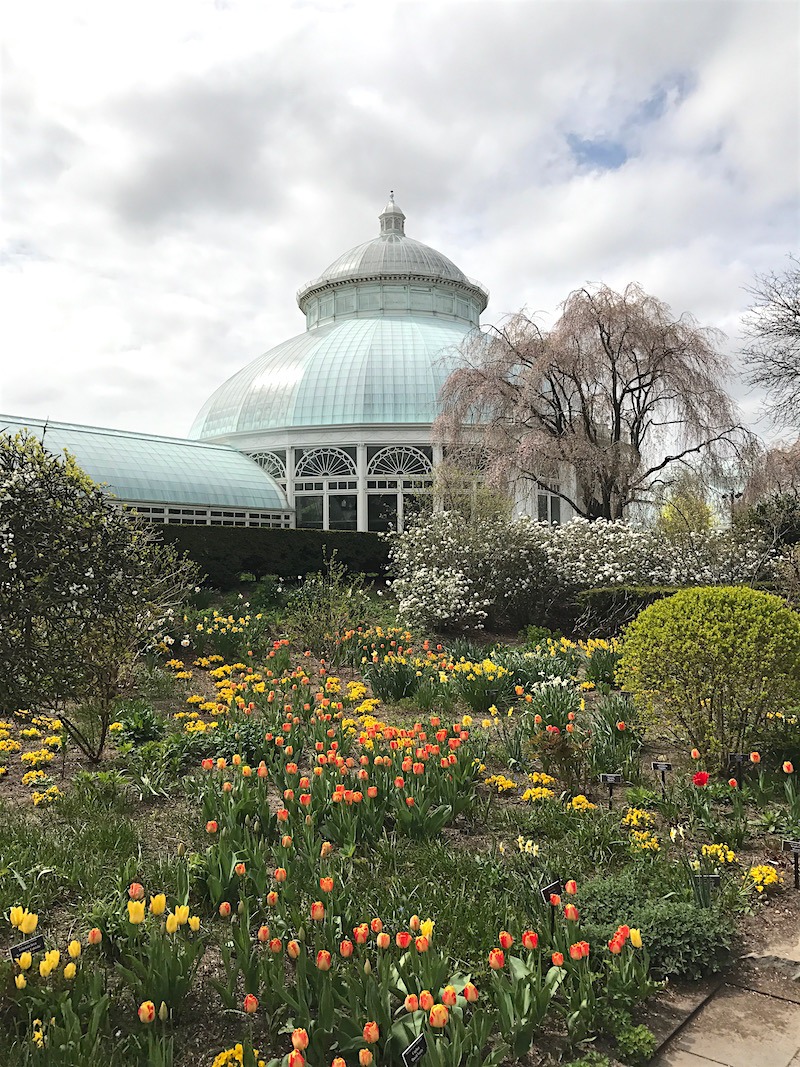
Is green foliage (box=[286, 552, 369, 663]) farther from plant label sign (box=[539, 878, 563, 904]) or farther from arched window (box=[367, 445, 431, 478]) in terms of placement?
arched window (box=[367, 445, 431, 478])

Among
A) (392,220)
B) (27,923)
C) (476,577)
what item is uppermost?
(392,220)

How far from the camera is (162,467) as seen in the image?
80.9 feet

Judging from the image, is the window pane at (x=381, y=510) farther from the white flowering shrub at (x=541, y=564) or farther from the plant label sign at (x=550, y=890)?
the plant label sign at (x=550, y=890)

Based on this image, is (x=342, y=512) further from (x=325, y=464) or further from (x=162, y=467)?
(x=162, y=467)

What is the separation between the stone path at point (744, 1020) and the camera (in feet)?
8.99

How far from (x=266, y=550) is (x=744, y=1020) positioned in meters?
14.9

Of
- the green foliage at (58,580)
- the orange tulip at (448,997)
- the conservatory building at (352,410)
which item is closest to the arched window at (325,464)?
the conservatory building at (352,410)

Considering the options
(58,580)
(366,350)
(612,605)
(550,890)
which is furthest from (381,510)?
(550,890)

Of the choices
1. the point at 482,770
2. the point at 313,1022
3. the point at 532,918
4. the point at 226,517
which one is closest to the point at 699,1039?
the point at 532,918

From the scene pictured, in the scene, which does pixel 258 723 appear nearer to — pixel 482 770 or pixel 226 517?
pixel 482 770

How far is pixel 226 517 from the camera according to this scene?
25.6 metres

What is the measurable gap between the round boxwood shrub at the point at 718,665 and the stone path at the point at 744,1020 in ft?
7.17

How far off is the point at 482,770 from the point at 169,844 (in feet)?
6.66

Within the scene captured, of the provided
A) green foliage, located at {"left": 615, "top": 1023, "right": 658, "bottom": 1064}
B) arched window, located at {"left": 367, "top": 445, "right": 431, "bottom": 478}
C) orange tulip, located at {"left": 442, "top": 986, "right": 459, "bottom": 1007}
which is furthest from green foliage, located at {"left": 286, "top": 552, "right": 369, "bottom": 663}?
arched window, located at {"left": 367, "top": 445, "right": 431, "bottom": 478}
